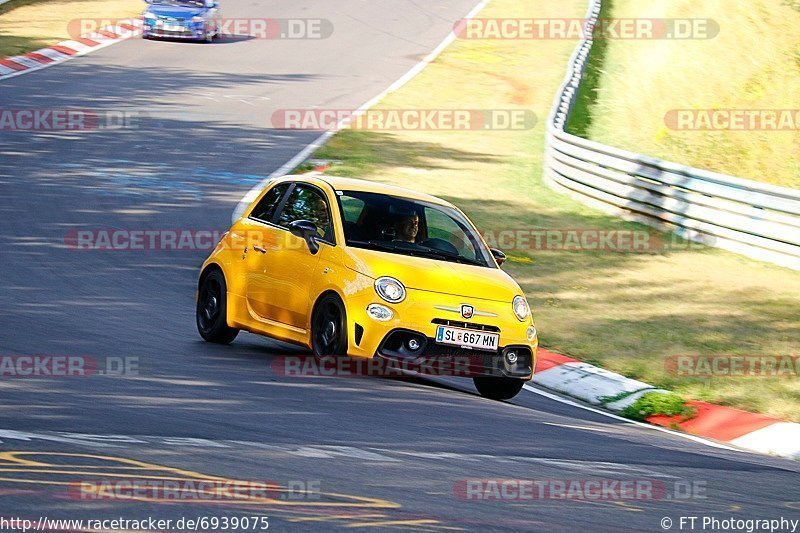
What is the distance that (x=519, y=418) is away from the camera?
9305 millimetres

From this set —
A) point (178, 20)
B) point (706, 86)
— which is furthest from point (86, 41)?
point (706, 86)

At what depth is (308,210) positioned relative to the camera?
11352 mm

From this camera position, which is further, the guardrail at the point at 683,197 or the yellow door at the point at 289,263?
the guardrail at the point at 683,197

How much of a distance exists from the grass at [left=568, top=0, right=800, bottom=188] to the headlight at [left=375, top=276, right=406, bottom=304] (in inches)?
655

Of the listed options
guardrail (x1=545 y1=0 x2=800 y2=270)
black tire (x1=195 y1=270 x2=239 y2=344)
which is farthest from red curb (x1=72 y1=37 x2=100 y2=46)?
black tire (x1=195 y1=270 x2=239 y2=344)

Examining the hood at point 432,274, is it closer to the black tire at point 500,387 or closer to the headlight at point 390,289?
the headlight at point 390,289

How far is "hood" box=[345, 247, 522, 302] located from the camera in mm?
10195

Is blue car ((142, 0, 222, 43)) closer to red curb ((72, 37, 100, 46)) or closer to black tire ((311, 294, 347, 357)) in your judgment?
red curb ((72, 37, 100, 46))

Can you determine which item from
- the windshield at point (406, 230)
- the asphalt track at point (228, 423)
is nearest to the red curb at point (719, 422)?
the asphalt track at point (228, 423)

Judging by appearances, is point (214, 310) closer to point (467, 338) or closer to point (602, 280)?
point (467, 338)

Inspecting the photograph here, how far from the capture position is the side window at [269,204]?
11742mm

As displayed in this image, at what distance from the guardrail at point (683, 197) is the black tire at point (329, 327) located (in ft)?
28.3

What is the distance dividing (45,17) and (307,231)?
28.7 meters

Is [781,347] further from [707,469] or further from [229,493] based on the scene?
[229,493]
